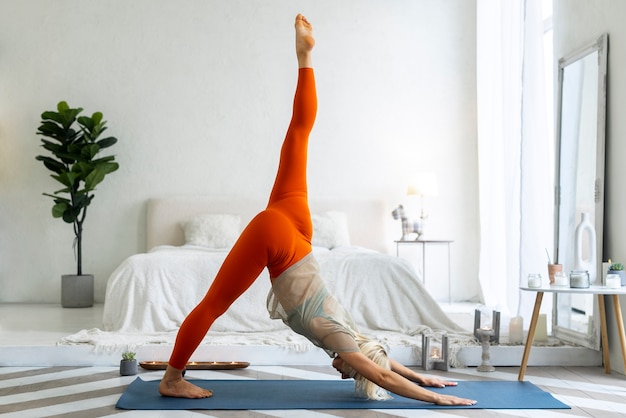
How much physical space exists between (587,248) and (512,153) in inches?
60.2

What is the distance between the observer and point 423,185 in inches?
277

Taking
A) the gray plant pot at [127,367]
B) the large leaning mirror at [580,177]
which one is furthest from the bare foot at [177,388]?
the large leaning mirror at [580,177]

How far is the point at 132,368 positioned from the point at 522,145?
2.84 metres

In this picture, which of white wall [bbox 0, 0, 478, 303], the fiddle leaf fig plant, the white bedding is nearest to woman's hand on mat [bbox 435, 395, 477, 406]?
the white bedding

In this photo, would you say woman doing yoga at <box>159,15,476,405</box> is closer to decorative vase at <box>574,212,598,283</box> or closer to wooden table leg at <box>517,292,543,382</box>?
wooden table leg at <box>517,292,543,382</box>

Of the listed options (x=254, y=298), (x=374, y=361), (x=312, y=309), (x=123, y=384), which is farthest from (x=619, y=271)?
(x=123, y=384)

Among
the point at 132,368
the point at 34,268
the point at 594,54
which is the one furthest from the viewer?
the point at 34,268

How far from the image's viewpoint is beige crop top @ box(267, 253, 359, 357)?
3.34 m

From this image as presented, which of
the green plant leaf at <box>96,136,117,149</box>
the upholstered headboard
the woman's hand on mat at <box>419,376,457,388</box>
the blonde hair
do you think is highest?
the green plant leaf at <box>96,136,117,149</box>

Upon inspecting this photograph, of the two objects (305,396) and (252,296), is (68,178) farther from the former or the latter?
(305,396)

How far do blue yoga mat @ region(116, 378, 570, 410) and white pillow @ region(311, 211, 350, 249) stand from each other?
2798mm

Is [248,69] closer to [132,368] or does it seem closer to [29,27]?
[29,27]

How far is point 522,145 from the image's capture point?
526cm

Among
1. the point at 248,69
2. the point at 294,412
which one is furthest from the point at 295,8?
the point at 294,412
